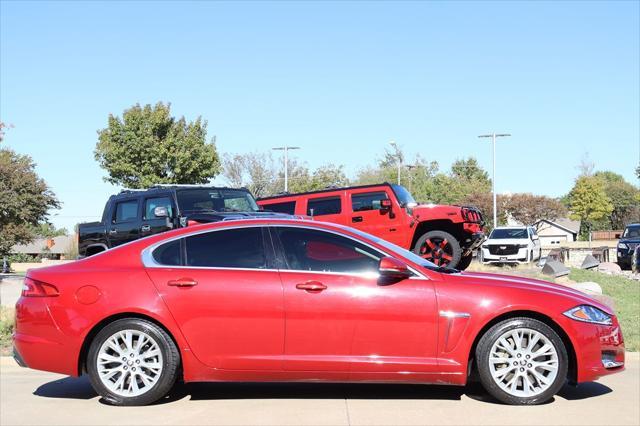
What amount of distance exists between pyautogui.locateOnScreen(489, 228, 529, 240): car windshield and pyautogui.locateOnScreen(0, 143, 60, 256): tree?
22737 millimetres

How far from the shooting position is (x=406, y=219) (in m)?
12.7

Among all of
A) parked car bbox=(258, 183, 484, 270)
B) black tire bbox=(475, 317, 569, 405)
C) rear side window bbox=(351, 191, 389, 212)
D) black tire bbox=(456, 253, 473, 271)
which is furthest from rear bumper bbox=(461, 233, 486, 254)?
black tire bbox=(475, 317, 569, 405)

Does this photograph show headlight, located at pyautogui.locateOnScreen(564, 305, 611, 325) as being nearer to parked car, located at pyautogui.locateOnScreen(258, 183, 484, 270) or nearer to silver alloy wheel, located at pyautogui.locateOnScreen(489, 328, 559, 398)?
silver alloy wheel, located at pyautogui.locateOnScreen(489, 328, 559, 398)

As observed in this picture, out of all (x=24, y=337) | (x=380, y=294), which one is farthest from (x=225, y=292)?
(x=24, y=337)

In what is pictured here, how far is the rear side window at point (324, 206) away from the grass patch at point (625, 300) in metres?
5.47

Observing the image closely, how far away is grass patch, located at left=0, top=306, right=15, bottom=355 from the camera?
7.97 metres

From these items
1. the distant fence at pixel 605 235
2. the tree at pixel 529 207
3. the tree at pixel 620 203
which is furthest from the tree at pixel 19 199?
the tree at pixel 620 203

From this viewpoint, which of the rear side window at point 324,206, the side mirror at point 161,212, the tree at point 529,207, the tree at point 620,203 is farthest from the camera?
the tree at point 620,203

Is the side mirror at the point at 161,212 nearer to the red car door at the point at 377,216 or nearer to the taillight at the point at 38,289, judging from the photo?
the red car door at the point at 377,216

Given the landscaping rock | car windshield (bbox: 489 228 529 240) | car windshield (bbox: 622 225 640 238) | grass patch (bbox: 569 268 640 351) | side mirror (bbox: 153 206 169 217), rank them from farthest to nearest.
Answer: car windshield (bbox: 622 225 640 238), the landscaping rock, car windshield (bbox: 489 228 529 240), side mirror (bbox: 153 206 169 217), grass patch (bbox: 569 268 640 351)

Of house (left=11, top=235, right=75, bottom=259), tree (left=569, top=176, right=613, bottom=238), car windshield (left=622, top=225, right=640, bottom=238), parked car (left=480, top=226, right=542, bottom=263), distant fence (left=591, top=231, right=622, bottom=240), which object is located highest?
tree (left=569, top=176, right=613, bottom=238)

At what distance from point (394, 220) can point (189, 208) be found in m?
3.77

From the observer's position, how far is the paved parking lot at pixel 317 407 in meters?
5.10

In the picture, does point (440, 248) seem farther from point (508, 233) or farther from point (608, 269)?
point (608, 269)
